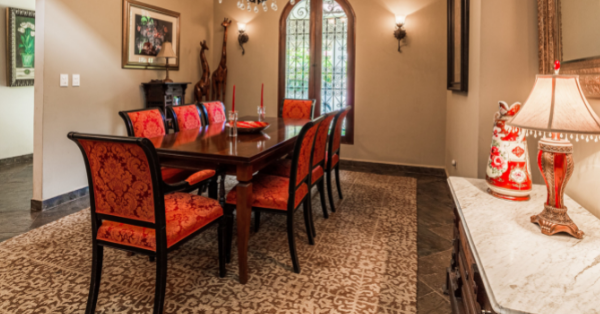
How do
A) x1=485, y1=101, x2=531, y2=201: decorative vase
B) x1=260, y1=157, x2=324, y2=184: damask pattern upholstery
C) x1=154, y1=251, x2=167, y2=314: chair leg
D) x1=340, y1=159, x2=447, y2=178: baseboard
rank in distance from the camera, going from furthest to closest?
x1=340, y1=159, x2=447, y2=178: baseboard, x1=260, y1=157, x2=324, y2=184: damask pattern upholstery, x1=154, y1=251, x2=167, y2=314: chair leg, x1=485, y1=101, x2=531, y2=201: decorative vase

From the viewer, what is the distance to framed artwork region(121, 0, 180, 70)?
13.3 ft

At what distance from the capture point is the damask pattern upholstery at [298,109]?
13.9 feet

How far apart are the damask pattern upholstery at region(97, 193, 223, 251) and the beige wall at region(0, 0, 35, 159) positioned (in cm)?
436

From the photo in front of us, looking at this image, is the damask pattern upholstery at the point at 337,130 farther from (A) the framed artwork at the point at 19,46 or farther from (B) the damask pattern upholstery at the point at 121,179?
(A) the framed artwork at the point at 19,46

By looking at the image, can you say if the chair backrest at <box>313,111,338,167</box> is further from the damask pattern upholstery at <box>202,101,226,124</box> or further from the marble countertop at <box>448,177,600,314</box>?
the marble countertop at <box>448,177,600,314</box>

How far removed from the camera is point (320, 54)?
5.29 m

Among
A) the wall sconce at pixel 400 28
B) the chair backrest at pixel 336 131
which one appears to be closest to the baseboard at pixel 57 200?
the chair backrest at pixel 336 131

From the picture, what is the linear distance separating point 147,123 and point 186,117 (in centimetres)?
52

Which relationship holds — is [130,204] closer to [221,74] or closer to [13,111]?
[221,74]

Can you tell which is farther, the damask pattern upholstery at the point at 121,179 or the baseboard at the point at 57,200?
the baseboard at the point at 57,200

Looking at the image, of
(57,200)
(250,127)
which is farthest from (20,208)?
(250,127)

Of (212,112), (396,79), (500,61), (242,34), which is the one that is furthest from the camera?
(242,34)

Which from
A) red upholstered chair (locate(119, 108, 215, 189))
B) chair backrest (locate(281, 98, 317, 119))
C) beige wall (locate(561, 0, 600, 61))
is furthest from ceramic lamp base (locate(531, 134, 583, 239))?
chair backrest (locate(281, 98, 317, 119))

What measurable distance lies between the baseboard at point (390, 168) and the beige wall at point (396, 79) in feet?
0.24
